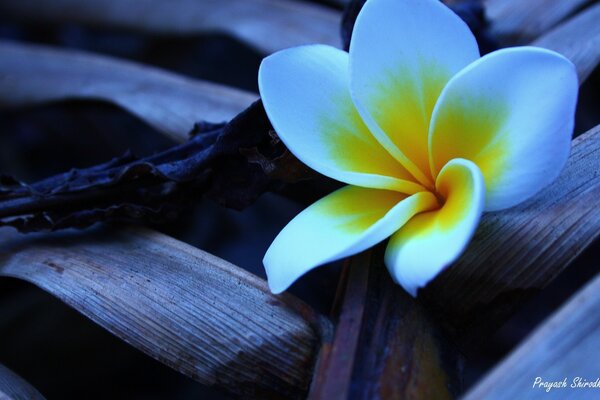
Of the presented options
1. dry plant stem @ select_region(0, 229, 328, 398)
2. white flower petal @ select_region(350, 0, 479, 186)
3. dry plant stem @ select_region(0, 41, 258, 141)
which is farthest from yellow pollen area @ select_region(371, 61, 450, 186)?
dry plant stem @ select_region(0, 41, 258, 141)

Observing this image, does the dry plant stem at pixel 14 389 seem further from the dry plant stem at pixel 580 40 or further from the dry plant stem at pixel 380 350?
the dry plant stem at pixel 580 40

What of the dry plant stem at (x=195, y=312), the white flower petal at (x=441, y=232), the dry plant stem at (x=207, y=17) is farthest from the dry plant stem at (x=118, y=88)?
the white flower petal at (x=441, y=232)

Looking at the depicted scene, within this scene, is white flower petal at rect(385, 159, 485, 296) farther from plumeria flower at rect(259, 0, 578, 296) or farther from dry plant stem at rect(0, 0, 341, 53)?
dry plant stem at rect(0, 0, 341, 53)

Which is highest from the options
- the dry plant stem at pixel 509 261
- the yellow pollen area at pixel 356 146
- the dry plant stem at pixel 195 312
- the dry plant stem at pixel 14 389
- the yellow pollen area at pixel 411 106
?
the yellow pollen area at pixel 411 106

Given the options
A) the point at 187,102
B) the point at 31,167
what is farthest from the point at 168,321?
the point at 31,167

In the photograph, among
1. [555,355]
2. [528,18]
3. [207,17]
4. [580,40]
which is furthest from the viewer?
[207,17]

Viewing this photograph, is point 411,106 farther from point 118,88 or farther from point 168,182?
point 118,88

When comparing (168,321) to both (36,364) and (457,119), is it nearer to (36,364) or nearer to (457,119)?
(457,119)

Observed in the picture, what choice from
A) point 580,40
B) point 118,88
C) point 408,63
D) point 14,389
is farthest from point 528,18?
point 14,389
